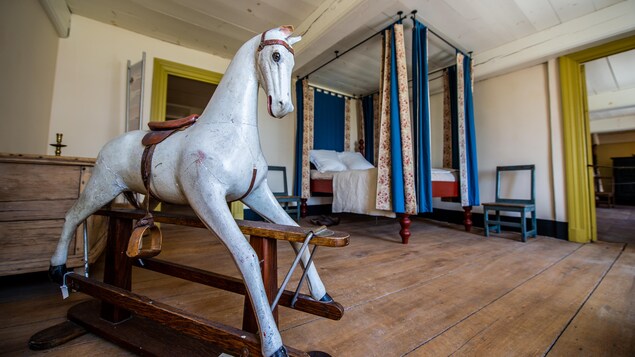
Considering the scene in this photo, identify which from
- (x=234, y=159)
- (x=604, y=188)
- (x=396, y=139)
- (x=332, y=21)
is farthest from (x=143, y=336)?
(x=604, y=188)

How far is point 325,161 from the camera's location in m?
3.58

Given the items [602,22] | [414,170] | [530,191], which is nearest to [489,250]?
[414,170]

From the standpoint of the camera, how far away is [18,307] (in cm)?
98

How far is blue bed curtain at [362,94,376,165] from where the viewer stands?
14.0ft

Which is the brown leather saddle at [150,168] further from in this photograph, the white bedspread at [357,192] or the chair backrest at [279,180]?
the chair backrest at [279,180]

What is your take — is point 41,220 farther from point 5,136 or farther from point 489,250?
point 489,250

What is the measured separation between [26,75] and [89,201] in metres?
1.94

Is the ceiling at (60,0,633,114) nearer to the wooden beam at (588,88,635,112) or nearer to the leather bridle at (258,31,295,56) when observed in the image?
the leather bridle at (258,31,295,56)

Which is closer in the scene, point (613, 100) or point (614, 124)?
point (613, 100)

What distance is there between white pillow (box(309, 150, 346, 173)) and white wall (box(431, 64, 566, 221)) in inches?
66.7

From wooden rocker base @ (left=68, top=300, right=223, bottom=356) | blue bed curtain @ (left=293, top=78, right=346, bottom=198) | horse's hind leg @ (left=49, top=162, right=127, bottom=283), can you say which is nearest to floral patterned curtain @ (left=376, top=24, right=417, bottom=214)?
blue bed curtain @ (left=293, top=78, right=346, bottom=198)

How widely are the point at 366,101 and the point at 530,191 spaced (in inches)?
108

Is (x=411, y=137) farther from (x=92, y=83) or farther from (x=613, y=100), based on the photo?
(x=613, y=100)

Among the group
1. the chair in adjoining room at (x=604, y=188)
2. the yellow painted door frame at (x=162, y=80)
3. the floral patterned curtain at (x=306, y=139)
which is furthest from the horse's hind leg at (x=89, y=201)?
the chair in adjoining room at (x=604, y=188)
